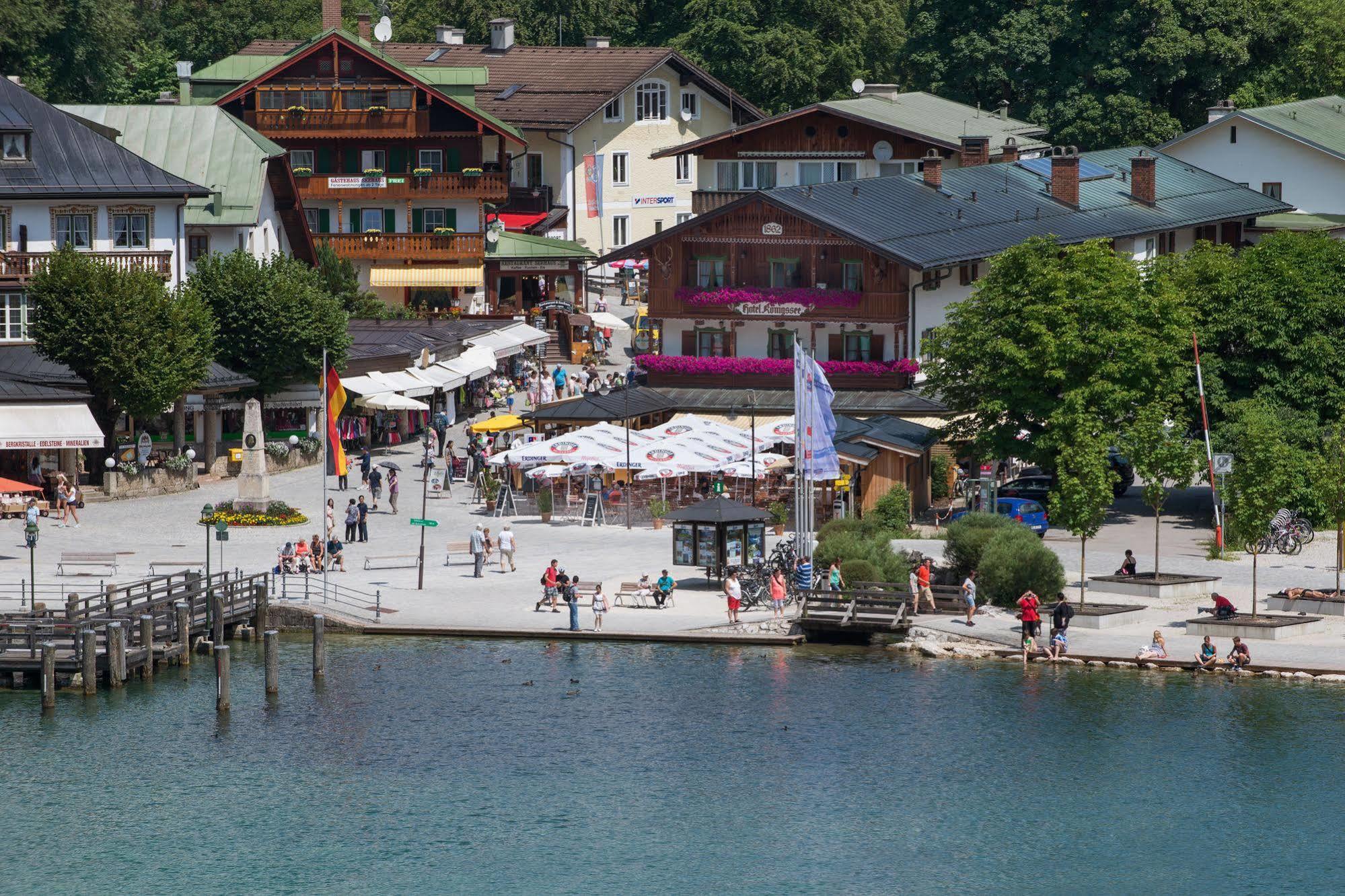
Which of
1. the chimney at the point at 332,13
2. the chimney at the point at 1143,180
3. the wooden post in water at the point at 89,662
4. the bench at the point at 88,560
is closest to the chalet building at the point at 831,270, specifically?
the chimney at the point at 1143,180

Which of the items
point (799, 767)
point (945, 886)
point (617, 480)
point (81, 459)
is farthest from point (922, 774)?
point (81, 459)

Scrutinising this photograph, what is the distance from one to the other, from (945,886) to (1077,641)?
16805mm

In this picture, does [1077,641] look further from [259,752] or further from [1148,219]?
[1148,219]

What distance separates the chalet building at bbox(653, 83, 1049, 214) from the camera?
110 m

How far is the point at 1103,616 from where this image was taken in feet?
203

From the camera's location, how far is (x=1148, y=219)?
99750mm

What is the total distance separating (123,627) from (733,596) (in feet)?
50.9

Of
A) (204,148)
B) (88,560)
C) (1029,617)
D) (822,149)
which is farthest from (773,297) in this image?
(88,560)

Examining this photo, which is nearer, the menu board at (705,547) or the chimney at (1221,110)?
the menu board at (705,547)

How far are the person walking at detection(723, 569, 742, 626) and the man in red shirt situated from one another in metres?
7.50

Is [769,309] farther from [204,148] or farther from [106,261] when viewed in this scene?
[204,148]

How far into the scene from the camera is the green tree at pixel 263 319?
85.2m

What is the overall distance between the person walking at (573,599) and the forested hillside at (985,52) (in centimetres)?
7396

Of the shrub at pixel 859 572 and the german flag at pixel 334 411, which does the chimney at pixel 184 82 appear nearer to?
the german flag at pixel 334 411
